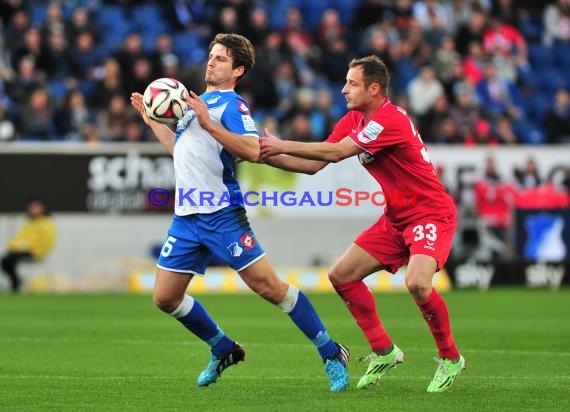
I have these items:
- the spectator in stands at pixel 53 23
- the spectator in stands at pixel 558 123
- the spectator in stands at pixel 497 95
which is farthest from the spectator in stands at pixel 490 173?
the spectator in stands at pixel 53 23

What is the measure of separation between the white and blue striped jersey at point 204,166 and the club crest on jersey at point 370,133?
2.78 feet

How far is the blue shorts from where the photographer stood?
30.4 ft

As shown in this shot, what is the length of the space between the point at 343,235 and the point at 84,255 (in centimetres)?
483

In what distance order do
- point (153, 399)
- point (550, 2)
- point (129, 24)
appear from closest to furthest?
point (153, 399)
point (129, 24)
point (550, 2)

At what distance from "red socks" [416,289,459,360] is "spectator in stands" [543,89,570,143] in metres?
16.9

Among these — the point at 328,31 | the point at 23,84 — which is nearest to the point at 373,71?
the point at 23,84

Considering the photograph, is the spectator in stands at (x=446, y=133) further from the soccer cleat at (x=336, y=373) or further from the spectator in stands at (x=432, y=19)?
the soccer cleat at (x=336, y=373)

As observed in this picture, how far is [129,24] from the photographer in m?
25.0

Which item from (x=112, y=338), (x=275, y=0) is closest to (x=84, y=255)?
(x=275, y=0)

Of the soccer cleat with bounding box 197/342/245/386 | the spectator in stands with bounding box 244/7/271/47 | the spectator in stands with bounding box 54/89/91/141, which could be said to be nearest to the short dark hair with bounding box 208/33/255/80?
the soccer cleat with bounding box 197/342/245/386

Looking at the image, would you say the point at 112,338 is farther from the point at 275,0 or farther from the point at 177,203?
the point at 275,0

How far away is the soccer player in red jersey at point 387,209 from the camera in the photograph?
9.35 metres

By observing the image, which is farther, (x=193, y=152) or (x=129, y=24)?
(x=129, y=24)

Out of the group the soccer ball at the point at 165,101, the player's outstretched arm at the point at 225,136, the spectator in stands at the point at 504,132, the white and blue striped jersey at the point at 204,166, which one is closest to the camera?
the player's outstretched arm at the point at 225,136
